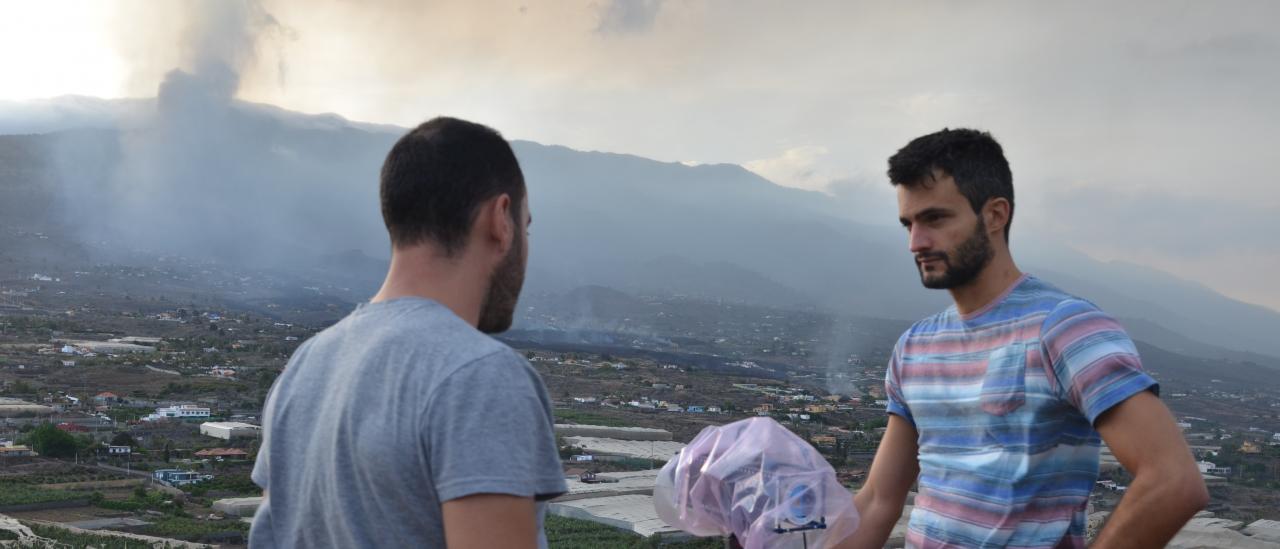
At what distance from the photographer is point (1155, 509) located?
195 cm

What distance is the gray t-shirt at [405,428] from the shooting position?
135cm

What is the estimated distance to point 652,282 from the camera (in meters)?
133

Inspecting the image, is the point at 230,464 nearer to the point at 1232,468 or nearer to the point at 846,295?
the point at 1232,468

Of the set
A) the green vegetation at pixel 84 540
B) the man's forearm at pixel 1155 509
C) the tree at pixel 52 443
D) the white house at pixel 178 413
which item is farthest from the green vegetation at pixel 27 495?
the man's forearm at pixel 1155 509

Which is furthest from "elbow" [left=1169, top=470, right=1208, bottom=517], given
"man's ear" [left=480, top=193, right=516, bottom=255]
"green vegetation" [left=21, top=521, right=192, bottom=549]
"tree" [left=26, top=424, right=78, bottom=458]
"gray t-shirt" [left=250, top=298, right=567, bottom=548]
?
"tree" [left=26, top=424, right=78, bottom=458]

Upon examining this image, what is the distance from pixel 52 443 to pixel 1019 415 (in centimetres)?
2749

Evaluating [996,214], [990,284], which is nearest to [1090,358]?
[990,284]

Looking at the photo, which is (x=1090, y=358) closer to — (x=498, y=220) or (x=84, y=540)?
(x=498, y=220)

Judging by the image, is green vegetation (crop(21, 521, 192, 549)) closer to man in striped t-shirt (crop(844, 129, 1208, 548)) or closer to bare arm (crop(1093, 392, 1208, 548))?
man in striped t-shirt (crop(844, 129, 1208, 548))

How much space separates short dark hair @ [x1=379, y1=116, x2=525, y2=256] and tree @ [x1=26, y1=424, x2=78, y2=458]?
27.3 metres

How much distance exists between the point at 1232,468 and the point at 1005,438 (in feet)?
116

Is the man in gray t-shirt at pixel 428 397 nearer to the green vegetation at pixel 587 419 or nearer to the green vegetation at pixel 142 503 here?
the green vegetation at pixel 142 503

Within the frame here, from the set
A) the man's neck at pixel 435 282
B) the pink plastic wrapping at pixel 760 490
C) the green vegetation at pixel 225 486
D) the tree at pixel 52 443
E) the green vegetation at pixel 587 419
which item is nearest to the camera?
the man's neck at pixel 435 282

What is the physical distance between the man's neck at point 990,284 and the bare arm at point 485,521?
1336 millimetres
